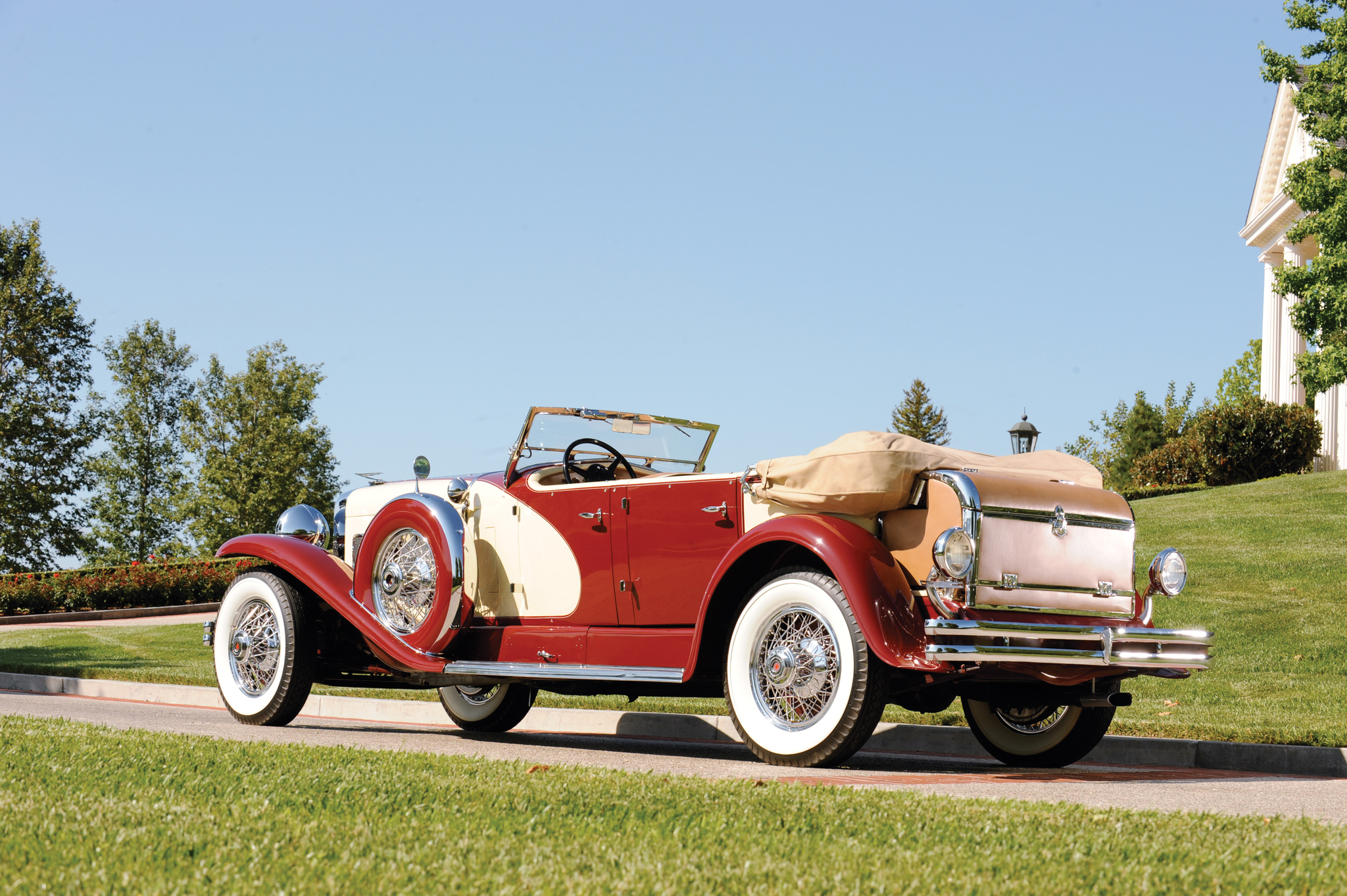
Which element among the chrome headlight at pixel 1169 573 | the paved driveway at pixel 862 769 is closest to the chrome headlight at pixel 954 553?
the paved driveway at pixel 862 769

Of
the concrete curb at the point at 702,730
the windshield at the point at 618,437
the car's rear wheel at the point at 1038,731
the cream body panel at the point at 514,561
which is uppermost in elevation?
the windshield at the point at 618,437

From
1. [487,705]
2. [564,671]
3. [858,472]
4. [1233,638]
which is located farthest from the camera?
[1233,638]

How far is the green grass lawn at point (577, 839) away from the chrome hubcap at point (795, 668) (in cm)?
121

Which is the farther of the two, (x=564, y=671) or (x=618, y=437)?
(x=618, y=437)

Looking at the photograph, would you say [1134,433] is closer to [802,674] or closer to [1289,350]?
[1289,350]

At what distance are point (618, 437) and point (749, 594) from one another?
98.8 inches

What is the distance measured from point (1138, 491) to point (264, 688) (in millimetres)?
28725

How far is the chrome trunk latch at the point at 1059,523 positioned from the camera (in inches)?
233

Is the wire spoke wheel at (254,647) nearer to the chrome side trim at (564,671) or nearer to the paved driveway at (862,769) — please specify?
the paved driveway at (862,769)

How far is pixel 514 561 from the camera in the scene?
7.52 m

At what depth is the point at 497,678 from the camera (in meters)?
7.16

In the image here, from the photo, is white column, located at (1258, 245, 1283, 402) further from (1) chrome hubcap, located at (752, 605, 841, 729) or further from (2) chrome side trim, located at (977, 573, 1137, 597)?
(1) chrome hubcap, located at (752, 605, 841, 729)

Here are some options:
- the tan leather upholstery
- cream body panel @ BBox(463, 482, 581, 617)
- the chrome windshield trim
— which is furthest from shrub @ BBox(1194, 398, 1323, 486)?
the tan leather upholstery

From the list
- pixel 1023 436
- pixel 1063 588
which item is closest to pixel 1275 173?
pixel 1023 436
